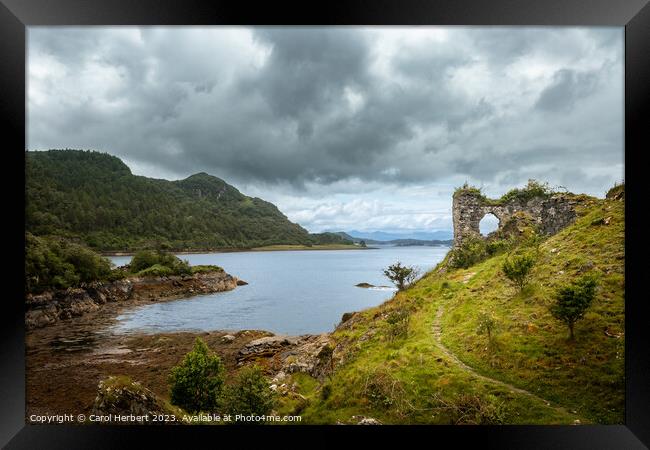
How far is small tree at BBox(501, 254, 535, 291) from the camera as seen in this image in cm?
457

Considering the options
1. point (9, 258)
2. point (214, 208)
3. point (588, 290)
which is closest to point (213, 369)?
point (9, 258)

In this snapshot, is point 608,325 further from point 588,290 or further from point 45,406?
point 45,406

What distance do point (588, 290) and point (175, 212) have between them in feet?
23.3

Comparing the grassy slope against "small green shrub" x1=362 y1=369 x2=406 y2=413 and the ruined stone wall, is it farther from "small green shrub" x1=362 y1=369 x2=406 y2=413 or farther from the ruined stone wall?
the ruined stone wall

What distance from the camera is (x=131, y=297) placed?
5.57m

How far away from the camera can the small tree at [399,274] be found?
235 inches

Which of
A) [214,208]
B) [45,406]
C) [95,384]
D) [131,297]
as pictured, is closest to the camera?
[45,406]

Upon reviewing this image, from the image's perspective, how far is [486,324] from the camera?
4.11 m

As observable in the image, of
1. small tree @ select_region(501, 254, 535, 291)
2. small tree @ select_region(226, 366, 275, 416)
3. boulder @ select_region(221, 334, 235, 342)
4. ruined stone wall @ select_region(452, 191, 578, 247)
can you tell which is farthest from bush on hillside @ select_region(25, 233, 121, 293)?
ruined stone wall @ select_region(452, 191, 578, 247)

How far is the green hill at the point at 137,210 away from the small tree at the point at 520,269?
10.6 ft

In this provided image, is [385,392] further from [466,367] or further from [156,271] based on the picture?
[156,271]

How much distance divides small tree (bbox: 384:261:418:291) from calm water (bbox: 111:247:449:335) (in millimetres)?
117

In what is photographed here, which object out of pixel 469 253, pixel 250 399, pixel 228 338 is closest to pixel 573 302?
pixel 469 253

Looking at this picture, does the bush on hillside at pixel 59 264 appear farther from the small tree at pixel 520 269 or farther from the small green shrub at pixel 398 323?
the small tree at pixel 520 269
